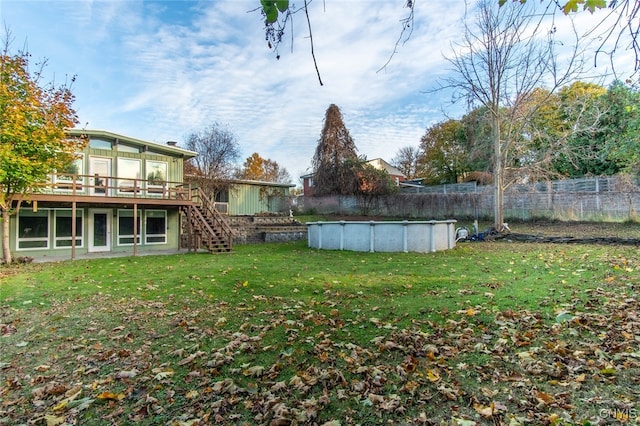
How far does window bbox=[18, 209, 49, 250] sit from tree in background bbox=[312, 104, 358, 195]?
61.8 feet

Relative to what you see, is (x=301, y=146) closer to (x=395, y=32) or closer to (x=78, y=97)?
(x=78, y=97)

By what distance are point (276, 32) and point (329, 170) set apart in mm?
25698

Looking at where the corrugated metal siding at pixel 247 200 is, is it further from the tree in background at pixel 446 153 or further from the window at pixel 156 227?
the tree in background at pixel 446 153

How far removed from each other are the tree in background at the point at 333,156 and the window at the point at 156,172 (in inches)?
547

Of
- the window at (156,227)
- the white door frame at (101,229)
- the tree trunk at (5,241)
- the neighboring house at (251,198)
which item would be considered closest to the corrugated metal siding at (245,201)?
the neighboring house at (251,198)

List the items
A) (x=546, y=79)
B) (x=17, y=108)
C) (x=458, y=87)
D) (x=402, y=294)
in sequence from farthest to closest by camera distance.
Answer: (x=458, y=87) → (x=546, y=79) → (x=17, y=108) → (x=402, y=294)

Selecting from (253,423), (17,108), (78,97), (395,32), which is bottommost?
(253,423)

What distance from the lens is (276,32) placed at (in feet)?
7.96

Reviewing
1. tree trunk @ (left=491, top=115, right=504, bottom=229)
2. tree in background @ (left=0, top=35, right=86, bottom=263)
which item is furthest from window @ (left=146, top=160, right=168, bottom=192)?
tree trunk @ (left=491, top=115, right=504, bottom=229)

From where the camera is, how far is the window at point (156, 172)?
16562 millimetres

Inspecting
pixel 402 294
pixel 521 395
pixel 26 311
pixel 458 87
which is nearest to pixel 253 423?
pixel 521 395

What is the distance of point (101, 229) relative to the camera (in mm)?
15227

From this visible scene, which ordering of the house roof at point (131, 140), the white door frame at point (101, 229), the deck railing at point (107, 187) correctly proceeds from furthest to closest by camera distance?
the white door frame at point (101, 229) → the house roof at point (131, 140) → the deck railing at point (107, 187)

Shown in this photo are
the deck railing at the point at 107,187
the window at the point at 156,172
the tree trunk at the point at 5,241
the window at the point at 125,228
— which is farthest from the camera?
the window at the point at 156,172
